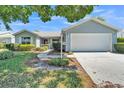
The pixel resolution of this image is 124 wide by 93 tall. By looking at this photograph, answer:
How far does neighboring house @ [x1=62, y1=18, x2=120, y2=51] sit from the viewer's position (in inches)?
890

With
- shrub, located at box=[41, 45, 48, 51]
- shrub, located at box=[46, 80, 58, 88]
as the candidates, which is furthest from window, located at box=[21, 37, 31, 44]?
shrub, located at box=[46, 80, 58, 88]

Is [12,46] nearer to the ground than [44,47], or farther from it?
farther from it

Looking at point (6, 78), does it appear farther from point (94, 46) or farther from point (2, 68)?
point (94, 46)

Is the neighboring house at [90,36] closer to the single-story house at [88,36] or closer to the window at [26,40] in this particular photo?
the single-story house at [88,36]

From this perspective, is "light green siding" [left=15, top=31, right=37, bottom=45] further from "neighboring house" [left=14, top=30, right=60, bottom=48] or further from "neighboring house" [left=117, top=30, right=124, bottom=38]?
"neighboring house" [left=117, top=30, right=124, bottom=38]

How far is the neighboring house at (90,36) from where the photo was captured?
2261cm

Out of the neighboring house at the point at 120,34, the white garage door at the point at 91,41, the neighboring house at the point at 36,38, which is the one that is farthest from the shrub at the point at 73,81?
the neighboring house at the point at 120,34

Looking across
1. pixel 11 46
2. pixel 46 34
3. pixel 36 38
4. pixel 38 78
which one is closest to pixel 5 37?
pixel 11 46

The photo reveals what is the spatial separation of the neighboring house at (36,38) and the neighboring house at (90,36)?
1.22 metres

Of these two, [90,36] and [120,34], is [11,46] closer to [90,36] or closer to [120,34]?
[90,36]

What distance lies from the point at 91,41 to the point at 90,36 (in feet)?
1.76

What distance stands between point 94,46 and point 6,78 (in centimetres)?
1403

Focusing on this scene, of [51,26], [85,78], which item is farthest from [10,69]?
[51,26]

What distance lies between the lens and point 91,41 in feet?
74.1
